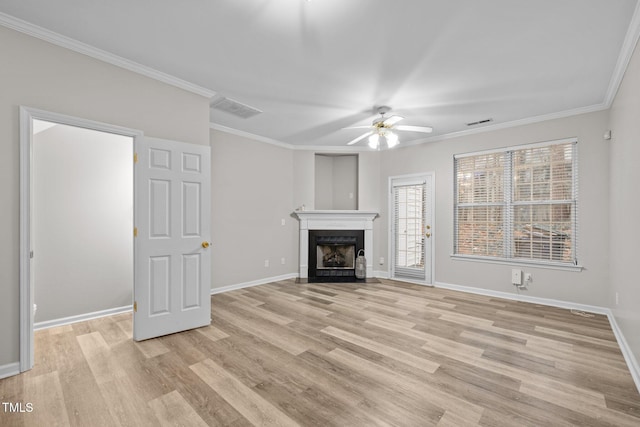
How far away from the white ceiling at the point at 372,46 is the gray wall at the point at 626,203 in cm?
34

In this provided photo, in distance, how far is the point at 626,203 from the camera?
8.73 ft

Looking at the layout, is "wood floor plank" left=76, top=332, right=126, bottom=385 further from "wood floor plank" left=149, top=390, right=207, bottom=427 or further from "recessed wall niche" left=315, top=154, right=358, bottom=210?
"recessed wall niche" left=315, top=154, right=358, bottom=210

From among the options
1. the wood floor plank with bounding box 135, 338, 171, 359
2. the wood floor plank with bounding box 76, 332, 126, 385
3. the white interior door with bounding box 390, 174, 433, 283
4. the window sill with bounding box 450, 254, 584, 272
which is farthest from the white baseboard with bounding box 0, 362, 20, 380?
the window sill with bounding box 450, 254, 584, 272

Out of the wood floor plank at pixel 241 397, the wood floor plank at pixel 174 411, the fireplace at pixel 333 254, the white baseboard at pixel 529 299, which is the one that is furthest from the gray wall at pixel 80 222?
the white baseboard at pixel 529 299

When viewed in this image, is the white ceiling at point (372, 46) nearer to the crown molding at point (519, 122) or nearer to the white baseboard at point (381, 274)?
the crown molding at point (519, 122)

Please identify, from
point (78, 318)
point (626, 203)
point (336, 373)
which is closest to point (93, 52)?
point (78, 318)

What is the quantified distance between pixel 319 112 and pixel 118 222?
10.2ft

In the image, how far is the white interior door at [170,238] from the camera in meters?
2.83

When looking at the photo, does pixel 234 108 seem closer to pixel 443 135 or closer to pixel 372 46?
pixel 372 46

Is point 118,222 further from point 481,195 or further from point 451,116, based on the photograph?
point 481,195

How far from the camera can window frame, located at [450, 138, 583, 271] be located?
3.89 meters

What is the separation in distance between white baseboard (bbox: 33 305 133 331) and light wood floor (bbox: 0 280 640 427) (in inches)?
6.3

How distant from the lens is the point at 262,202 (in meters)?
5.33

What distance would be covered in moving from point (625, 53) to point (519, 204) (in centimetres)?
228
